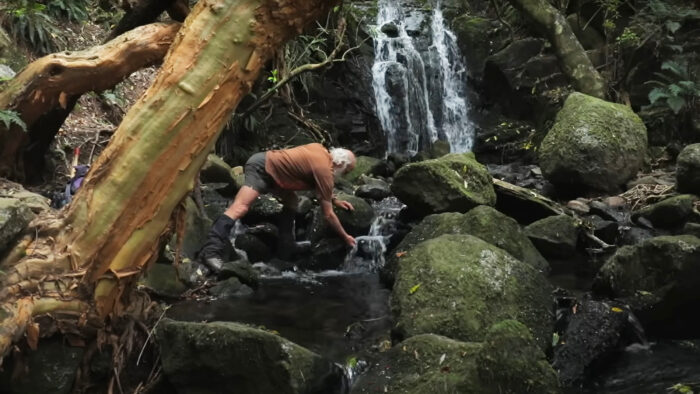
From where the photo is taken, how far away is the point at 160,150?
344 cm

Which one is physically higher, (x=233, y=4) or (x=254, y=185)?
(x=233, y=4)

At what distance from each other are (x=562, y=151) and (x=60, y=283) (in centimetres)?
807

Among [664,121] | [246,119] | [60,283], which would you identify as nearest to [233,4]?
[60,283]

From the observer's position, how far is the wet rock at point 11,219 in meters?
3.40

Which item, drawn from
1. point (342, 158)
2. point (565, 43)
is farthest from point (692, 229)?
point (565, 43)

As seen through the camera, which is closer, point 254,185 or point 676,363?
point 676,363

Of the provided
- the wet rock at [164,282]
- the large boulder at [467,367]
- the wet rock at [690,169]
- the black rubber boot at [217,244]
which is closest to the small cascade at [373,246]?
the black rubber boot at [217,244]

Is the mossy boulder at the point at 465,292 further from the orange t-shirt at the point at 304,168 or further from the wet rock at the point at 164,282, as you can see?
the wet rock at the point at 164,282

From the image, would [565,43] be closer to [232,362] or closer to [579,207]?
[579,207]

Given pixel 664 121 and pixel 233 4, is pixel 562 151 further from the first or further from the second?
pixel 233 4

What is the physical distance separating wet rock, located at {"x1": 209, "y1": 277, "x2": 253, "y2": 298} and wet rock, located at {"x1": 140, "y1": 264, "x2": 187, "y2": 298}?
324 millimetres

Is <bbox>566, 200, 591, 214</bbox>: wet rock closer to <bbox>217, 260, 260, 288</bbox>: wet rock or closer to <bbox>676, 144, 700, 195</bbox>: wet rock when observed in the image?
<bbox>676, 144, 700, 195</bbox>: wet rock

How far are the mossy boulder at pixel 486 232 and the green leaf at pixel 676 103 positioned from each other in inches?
224

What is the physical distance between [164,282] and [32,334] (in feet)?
9.53
